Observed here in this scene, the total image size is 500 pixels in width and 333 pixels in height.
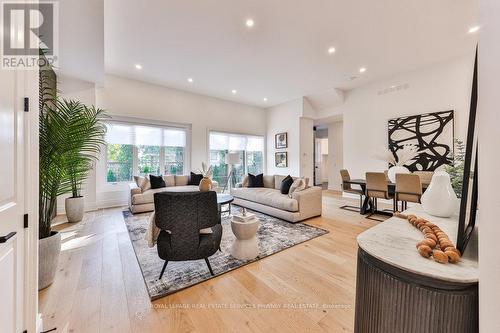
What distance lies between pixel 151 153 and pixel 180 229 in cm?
464

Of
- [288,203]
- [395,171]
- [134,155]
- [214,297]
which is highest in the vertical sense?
[134,155]

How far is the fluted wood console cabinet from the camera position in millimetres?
684

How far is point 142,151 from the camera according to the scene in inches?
225

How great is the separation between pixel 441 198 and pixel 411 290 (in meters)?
0.96

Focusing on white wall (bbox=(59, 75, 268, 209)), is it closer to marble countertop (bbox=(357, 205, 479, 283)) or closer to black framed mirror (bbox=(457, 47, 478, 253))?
marble countertop (bbox=(357, 205, 479, 283))

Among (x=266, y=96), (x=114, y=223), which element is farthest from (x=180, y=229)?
(x=266, y=96)

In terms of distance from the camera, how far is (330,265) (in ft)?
7.66

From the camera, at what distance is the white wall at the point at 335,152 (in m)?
8.16

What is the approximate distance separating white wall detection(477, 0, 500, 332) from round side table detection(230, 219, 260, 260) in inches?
78.9

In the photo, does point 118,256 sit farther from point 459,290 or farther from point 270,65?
point 270,65

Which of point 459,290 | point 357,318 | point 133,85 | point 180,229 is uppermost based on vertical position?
point 133,85

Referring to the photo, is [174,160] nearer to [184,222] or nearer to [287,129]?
[287,129]

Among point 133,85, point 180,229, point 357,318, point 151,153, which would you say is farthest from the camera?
point 151,153

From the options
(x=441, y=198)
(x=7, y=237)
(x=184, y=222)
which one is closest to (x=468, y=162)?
(x=441, y=198)
